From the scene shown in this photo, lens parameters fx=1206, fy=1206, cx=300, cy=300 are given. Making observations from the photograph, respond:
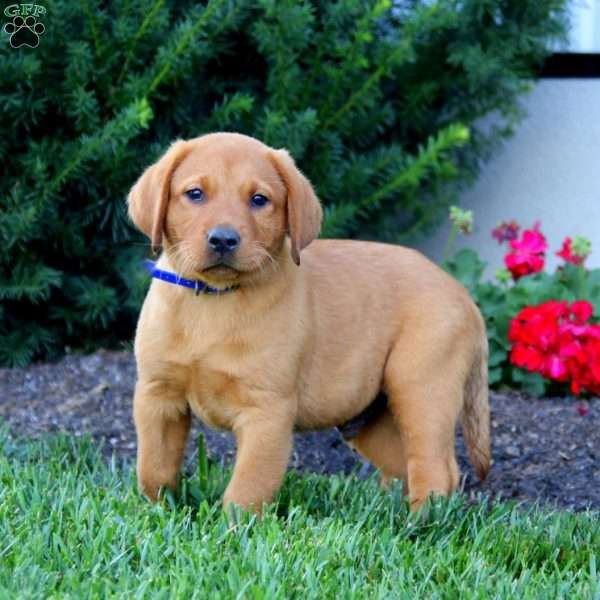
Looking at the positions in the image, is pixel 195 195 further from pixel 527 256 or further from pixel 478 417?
pixel 527 256

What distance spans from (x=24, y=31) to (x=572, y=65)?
3.53 meters

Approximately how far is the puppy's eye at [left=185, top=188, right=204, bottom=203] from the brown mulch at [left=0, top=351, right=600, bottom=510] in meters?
1.55

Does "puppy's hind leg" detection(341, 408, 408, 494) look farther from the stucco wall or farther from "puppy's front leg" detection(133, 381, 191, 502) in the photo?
the stucco wall

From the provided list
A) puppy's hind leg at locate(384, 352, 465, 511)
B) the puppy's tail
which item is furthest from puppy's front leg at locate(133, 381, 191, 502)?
the puppy's tail

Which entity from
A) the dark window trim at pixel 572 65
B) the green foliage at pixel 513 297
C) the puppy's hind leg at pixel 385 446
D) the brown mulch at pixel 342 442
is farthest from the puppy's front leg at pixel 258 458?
the dark window trim at pixel 572 65

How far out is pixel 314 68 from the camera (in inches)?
260

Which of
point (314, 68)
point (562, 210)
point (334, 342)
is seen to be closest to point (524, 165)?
Answer: point (562, 210)

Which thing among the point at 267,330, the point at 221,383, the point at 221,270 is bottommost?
the point at 221,383

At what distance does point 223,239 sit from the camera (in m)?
3.67

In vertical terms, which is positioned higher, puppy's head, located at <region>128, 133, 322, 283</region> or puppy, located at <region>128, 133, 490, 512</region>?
puppy's head, located at <region>128, 133, 322, 283</region>

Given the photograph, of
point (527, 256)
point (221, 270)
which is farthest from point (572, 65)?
point (221, 270)

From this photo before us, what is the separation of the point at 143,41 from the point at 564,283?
2.64 meters

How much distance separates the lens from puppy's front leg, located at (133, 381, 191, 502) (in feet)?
13.3

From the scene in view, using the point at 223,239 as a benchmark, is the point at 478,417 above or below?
below
